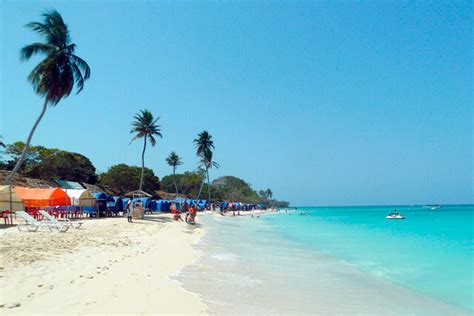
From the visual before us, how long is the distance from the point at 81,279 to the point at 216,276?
9.53 ft

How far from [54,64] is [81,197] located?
27.0 feet

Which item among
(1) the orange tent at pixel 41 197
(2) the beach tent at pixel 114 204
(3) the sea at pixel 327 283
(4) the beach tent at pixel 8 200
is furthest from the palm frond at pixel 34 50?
(3) the sea at pixel 327 283

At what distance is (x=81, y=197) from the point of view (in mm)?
22375

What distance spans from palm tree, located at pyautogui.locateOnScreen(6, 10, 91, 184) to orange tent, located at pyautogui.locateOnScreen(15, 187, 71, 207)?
1242mm

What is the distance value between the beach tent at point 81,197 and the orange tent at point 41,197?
60.1 inches

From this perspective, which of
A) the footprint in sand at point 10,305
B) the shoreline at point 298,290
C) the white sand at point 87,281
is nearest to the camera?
the footprint in sand at point 10,305

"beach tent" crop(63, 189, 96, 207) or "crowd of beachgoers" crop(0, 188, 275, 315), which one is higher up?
"beach tent" crop(63, 189, 96, 207)

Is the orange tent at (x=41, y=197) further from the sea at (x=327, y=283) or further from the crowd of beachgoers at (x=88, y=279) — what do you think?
the sea at (x=327, y=283)

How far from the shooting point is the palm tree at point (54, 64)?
19719 mm

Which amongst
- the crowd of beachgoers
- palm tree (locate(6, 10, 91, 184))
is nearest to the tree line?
palm tree (locate(6, 10, 91, 184))

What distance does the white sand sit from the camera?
456cm

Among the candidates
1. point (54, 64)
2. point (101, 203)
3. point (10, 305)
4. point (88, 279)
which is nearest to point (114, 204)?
point (101, 203)

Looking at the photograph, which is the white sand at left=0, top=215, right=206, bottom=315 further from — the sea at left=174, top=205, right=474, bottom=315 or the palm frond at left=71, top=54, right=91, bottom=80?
the palm frond at left=71, top=54, right=91, bottom=80

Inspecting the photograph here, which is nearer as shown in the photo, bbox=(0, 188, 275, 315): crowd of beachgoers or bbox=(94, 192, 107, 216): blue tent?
bbox=(0, 188, 275, 315): crowd of beachgoers
